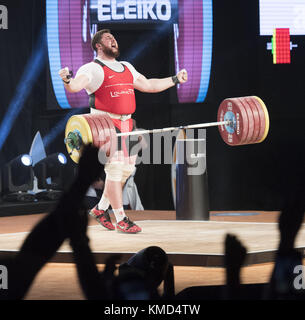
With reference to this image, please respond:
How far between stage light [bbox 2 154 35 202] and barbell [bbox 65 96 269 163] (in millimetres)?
1950

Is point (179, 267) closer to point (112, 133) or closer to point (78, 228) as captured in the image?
point (112, 133)

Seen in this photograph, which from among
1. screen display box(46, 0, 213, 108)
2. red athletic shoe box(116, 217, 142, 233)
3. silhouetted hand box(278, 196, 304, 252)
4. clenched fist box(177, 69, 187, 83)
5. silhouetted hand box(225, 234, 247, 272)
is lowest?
red athletic shoe box(116, 217, 142, 233)

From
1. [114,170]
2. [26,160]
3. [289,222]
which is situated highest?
[289,222]

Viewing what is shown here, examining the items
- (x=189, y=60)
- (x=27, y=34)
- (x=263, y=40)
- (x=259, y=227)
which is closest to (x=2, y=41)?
(x=27, y=34)

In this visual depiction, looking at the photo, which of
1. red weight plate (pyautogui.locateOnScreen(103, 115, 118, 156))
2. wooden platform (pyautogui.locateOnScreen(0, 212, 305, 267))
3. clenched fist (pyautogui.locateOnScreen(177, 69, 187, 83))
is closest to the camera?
wooden platform (pyautogui.locateOnScreen(0, 212, 305, 267))

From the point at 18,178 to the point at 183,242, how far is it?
2926 mm

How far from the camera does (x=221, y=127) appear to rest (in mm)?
4078

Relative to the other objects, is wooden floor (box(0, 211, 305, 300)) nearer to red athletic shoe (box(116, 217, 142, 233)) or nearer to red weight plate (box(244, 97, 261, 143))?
red athletic shoe (box(116, 217, 142, 233))

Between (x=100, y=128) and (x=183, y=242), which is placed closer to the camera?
(x=183, y=242)

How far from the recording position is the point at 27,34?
20.5ft

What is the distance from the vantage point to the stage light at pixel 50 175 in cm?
576

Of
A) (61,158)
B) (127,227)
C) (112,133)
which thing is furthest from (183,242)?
(61,158)

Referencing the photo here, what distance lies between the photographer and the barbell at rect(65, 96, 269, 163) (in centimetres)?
352

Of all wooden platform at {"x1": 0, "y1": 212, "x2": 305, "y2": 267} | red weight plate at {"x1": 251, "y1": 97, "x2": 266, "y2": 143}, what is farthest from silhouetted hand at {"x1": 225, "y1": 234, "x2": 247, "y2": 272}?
red weight plate at {"x1": 251, "y1": 97, "x2": 266, "y2": 143}
